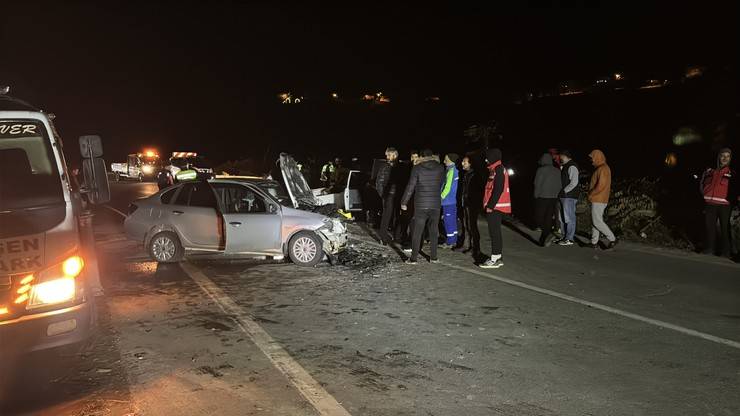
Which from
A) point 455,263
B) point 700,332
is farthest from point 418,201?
point 700,332

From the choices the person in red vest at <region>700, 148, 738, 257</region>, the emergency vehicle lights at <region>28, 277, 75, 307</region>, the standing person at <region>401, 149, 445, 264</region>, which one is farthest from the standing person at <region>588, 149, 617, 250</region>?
the emergency vehicle lights at <region>28, 277, 75, 307</region>

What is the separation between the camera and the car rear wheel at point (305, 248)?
385 inches

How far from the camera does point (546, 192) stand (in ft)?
38.2

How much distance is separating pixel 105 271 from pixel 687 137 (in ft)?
55.0

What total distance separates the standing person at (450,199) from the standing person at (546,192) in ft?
5.72

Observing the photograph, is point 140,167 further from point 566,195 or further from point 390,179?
point 566,195

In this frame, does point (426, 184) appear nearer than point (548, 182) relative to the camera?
Yes

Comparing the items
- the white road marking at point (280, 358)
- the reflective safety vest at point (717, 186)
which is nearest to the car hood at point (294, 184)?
the white road marking at point (280, 358)

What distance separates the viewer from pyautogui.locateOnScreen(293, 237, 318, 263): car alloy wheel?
980 cm

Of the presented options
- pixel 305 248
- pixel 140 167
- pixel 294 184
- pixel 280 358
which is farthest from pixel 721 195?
pixel 140 167

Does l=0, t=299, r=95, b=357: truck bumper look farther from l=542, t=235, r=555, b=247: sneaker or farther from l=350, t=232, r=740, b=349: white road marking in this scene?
l=542, t=235, r=555, b=247: sneaker

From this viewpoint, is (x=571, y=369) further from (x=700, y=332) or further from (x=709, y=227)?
(x=709, y=227)

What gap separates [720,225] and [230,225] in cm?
856

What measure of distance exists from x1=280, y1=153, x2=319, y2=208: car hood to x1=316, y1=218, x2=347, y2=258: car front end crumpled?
2.36 ft
